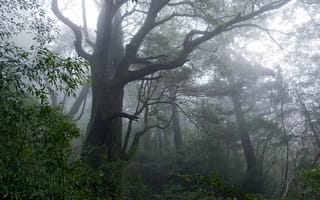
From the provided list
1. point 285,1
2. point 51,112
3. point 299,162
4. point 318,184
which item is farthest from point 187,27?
point 51,112

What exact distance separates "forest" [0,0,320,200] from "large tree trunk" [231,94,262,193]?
48 millimetres

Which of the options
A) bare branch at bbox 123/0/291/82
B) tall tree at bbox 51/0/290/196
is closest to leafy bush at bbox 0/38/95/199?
tall tree at bbox 51/0/290/196

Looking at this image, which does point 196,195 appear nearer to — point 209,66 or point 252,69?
point 209,66

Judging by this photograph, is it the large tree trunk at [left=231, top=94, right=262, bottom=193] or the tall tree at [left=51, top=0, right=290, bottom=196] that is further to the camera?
the large tree trunk at [left=231, top=94, right=262, bottom=193]

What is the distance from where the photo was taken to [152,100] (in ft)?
35.1

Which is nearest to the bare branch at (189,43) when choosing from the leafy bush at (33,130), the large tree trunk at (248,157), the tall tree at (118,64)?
the tall tree at (118,64)

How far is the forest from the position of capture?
2.91 meters

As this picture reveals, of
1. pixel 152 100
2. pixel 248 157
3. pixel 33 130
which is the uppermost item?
pixel 152 100

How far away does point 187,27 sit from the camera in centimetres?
1155

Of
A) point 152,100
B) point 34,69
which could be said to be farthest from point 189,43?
point 34,69

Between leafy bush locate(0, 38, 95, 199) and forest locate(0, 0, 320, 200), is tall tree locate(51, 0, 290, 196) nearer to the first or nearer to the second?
forest locate(0, 0, 320, 200)

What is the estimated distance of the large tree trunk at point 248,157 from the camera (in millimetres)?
11758

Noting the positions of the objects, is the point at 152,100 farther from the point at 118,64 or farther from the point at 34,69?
the point at 34,69

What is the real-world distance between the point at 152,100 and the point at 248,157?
4745 mm
